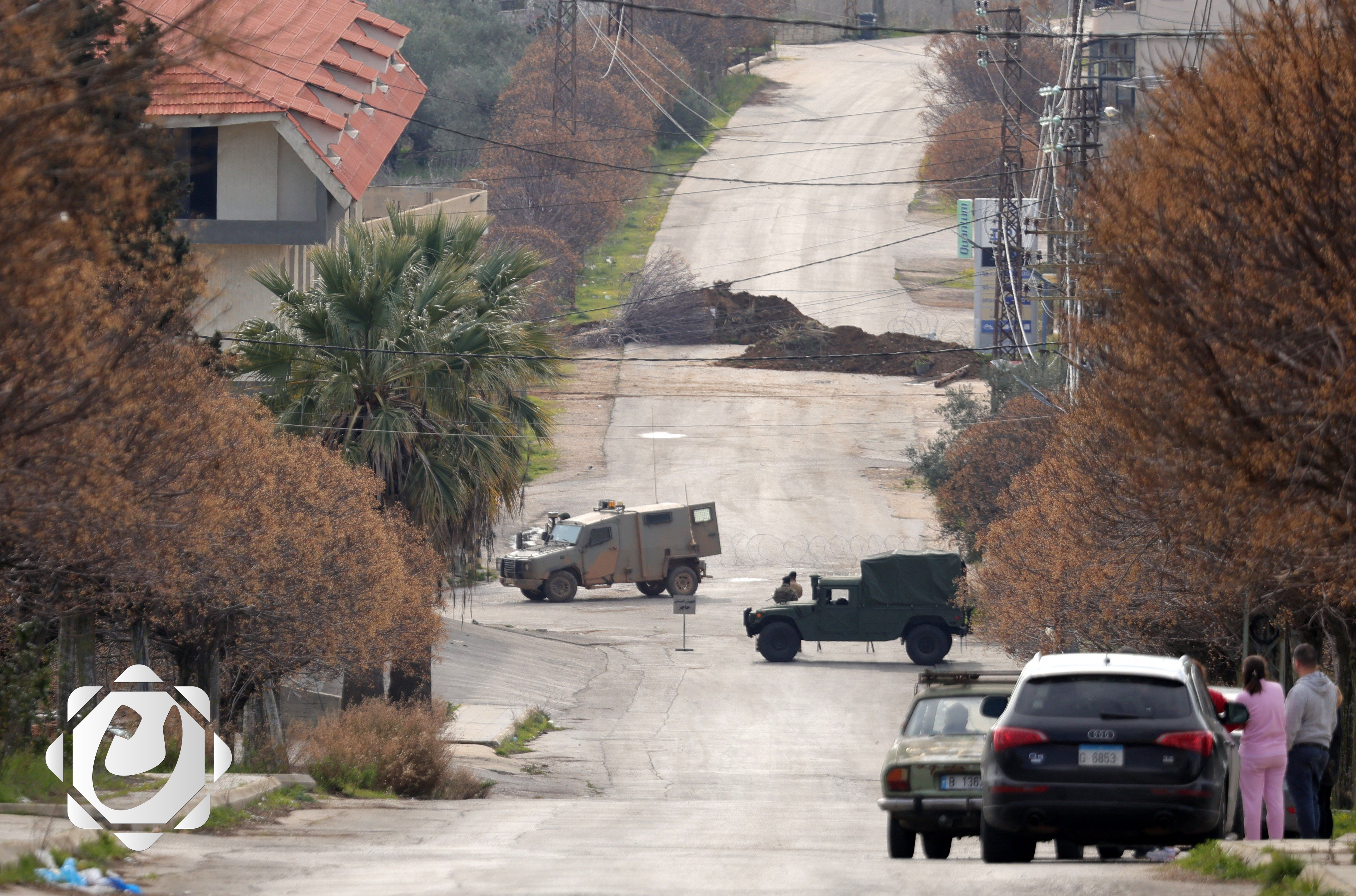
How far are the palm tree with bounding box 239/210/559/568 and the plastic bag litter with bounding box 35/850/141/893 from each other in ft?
45.3

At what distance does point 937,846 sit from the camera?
12.3 metres

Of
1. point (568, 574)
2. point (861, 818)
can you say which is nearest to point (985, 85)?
point (568, 574)

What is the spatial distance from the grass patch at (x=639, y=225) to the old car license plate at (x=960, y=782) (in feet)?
176

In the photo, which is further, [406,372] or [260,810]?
[406,372]

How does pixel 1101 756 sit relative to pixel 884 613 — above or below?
above

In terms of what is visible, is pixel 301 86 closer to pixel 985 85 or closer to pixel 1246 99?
pixel 1246 99

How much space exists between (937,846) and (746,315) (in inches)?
2093

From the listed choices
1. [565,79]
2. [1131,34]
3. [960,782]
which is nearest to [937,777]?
[960,782]

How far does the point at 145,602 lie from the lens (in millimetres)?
15578

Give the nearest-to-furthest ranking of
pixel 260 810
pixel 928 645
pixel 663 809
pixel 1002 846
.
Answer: pixel 1002 846 < pixel 260 810 < pixel 663 809 < pixel 928 645

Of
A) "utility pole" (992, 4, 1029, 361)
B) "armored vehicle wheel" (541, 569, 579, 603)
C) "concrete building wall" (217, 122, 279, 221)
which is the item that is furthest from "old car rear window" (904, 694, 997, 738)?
"armored vehicle wheel" (541, 569, 579, 603)

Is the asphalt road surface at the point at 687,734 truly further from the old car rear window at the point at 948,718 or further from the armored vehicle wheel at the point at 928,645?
the old car rear window at the point at 948,718

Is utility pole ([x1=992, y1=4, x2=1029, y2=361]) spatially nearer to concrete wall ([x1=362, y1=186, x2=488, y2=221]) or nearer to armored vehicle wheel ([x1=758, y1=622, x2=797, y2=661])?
armored vehicle wheel ([x1=758, y1=622, x2=797, y2=661])
